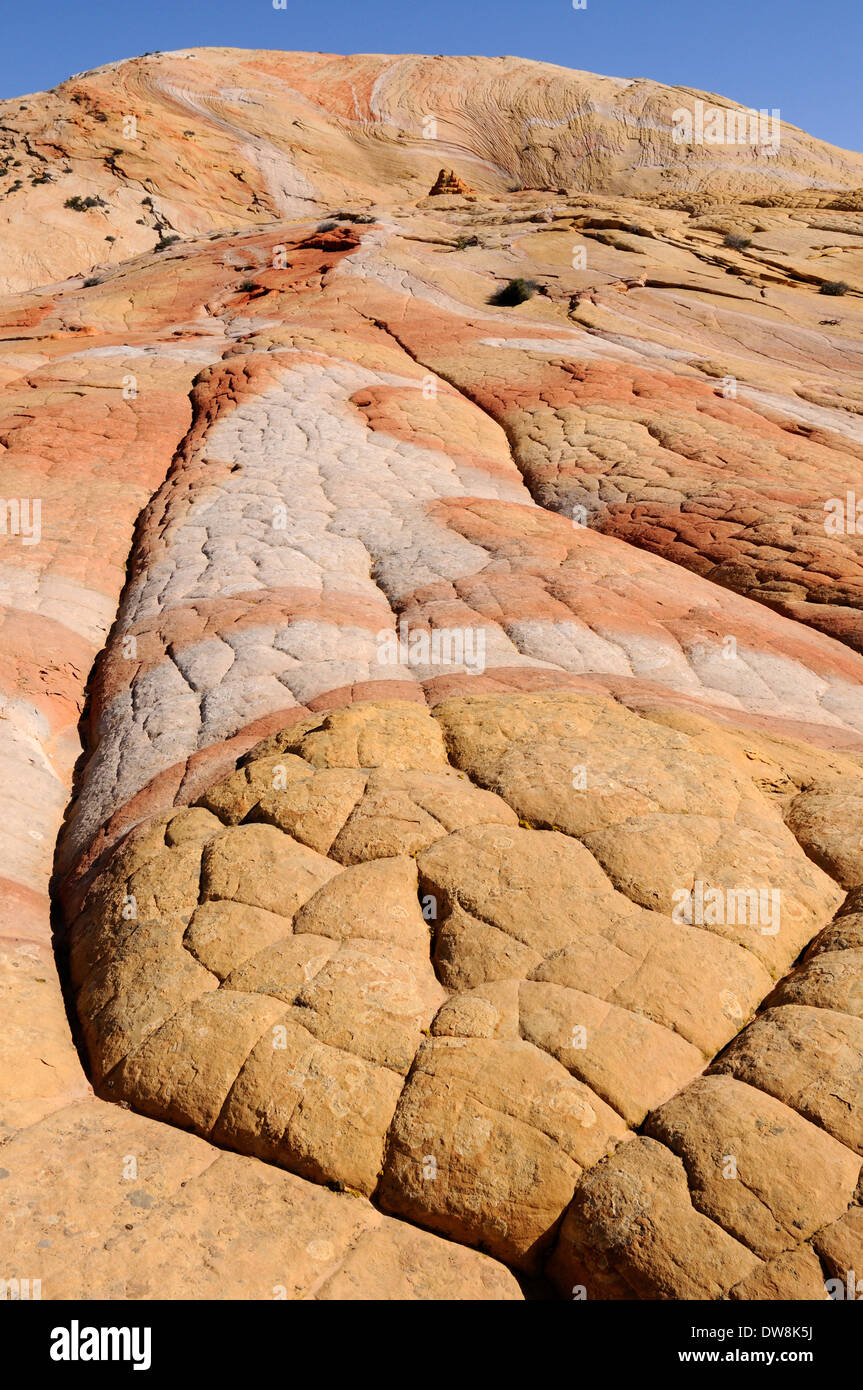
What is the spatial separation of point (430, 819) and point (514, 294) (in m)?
18.7

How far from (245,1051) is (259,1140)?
0.38 meters

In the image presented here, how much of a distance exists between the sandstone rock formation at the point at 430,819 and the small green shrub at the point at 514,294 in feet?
11.0

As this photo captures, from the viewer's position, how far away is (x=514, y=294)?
2108cm

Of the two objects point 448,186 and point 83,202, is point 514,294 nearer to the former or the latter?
point 448,186

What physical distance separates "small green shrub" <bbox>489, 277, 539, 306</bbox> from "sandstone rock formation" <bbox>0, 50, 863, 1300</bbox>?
336cm

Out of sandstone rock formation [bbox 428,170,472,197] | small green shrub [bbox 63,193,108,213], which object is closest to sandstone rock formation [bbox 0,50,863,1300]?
sandstone rock formation [bbox 428,170,472,197]

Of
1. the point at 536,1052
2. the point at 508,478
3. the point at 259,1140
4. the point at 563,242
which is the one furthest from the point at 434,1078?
the point at 563,242

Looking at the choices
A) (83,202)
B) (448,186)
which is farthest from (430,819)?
(83,202)

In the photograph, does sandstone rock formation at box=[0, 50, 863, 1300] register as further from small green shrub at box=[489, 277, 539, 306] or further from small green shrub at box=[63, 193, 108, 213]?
small green shrub at box=[63, 193, 108, 213]

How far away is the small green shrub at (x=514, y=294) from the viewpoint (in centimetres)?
2108

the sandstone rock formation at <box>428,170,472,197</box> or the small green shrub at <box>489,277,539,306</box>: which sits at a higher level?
the sandstone rock formation at <box>428,170,472,197</box>

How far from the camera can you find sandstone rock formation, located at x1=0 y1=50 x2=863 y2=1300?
363 cm

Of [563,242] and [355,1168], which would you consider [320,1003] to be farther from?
[563,242]
